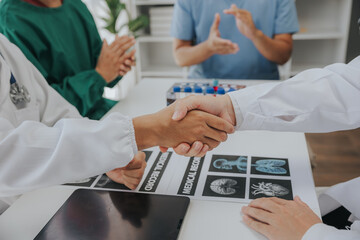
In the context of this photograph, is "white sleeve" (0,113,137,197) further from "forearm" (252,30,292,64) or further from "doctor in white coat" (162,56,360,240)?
"forearm" (252,30,292,64)

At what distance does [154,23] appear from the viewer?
9.39ft

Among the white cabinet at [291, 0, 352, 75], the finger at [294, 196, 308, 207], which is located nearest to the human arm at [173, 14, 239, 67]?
the finger at [294, 196, 308, 207]

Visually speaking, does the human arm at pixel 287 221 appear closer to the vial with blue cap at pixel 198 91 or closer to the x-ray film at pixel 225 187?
the x-ray film at pixel 225 187

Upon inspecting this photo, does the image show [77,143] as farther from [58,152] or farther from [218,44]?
[218,44]

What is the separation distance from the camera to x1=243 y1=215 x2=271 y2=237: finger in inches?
26.0

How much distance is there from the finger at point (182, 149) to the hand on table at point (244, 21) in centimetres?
90

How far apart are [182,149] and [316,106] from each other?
38 centimetres

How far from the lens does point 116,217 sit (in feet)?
2.35

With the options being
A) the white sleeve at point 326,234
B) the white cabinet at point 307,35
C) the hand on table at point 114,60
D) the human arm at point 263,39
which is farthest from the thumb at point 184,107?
the white cabinet at point 307,35

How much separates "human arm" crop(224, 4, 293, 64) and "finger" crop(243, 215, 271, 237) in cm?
110

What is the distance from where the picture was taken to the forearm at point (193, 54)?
1.70 meters

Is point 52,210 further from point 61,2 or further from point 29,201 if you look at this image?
point 61,2

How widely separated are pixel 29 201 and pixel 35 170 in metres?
0.13

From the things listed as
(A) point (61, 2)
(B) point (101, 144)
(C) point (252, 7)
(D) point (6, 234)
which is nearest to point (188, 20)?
(C) point (252, 7)
